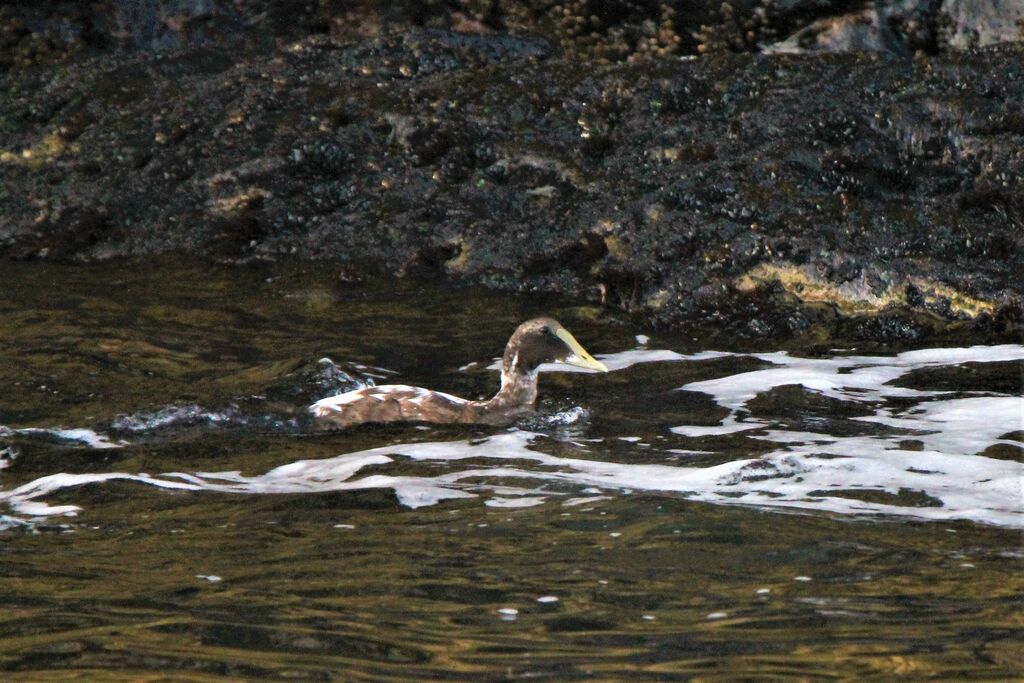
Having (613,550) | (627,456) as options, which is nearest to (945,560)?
(613,550)

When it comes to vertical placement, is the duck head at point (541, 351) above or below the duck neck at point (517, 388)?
above

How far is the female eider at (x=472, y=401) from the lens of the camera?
7.59 meters

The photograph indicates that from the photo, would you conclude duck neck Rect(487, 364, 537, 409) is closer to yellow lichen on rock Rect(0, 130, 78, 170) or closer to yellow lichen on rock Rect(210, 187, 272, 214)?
yellow lichen on rock Rect(210, 187, 272, 214)

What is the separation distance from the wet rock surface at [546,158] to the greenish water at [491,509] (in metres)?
0.70

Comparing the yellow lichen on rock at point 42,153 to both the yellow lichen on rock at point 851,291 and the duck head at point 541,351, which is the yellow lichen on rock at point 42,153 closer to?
the duck head at point 541,351

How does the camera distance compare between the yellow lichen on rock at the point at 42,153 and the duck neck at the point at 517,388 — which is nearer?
the duck neck at the point at 517,388

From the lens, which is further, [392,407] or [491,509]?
[392,407]

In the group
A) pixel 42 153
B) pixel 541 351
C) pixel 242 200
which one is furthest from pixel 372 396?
pixel 42 153

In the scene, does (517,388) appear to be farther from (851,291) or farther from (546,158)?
(546,158)

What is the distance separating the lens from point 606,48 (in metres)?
12.0

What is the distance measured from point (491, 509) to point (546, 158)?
5622 millimetres

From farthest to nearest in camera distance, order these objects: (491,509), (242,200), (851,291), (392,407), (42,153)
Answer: (42,153), (242,200), (851,291), (392,407), (491,509)

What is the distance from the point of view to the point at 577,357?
27.1ft

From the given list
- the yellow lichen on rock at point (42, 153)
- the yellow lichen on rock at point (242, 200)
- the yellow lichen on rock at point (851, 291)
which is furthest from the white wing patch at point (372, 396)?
the yellow lichen on rock at point (42, 153)
